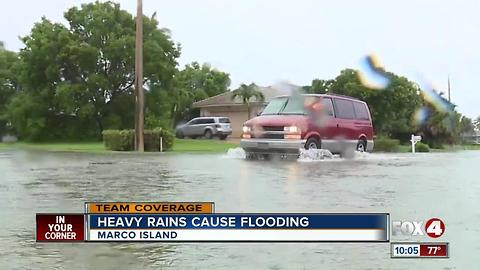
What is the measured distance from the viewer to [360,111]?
14.3ft

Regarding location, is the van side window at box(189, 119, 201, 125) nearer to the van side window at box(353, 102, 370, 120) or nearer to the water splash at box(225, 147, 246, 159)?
the water splash at box(225, 147, 246, 159)

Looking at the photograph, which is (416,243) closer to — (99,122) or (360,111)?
(360,111)

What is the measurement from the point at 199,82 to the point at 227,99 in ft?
0.77

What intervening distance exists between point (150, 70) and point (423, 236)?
3160mm

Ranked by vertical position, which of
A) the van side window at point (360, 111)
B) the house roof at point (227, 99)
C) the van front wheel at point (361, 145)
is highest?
the house roof at point (227, 99)

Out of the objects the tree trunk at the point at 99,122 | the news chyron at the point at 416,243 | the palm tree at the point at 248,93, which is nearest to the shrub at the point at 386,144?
the palm tree at the point at 248,93

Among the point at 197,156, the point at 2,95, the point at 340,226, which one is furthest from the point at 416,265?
the point at 2,95

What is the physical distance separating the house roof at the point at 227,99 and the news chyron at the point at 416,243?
4.01 ft

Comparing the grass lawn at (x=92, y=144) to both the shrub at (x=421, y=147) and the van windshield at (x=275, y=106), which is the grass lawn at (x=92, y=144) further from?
the shrub at (x=421, y=147)

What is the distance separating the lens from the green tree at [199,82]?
4012 millimetres

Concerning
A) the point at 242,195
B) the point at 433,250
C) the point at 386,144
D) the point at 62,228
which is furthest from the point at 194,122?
the point at 433,250

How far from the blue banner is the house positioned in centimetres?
114

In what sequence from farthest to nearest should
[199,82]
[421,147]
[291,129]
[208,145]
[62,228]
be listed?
[421,147] < [208,145] < [291,129] < [199,82] < [62,228]

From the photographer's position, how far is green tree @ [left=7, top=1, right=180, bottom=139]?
4480mm
